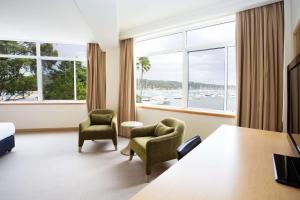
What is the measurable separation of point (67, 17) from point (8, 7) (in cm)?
88

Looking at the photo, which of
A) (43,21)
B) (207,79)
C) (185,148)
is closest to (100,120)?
(43,21)

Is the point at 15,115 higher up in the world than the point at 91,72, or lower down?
lower down

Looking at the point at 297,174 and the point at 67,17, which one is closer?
the point at 297,174

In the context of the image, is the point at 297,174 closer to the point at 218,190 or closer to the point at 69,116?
the point at 218,190

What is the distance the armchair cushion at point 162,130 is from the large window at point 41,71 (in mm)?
3108

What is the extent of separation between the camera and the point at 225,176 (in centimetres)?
99

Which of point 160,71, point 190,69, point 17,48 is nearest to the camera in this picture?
point 190,69

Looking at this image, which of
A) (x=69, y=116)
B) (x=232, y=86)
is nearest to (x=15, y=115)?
(x=69, y=116)

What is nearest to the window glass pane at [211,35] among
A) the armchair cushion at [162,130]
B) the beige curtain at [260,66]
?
the beige curtain at [260,66]

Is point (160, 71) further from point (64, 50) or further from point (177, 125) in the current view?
point (64, 50)

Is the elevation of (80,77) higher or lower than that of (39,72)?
→ lower

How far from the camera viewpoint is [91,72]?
194 inches

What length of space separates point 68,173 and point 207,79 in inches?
113

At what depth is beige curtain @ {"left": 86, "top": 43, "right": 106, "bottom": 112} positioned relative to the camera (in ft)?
16.1
